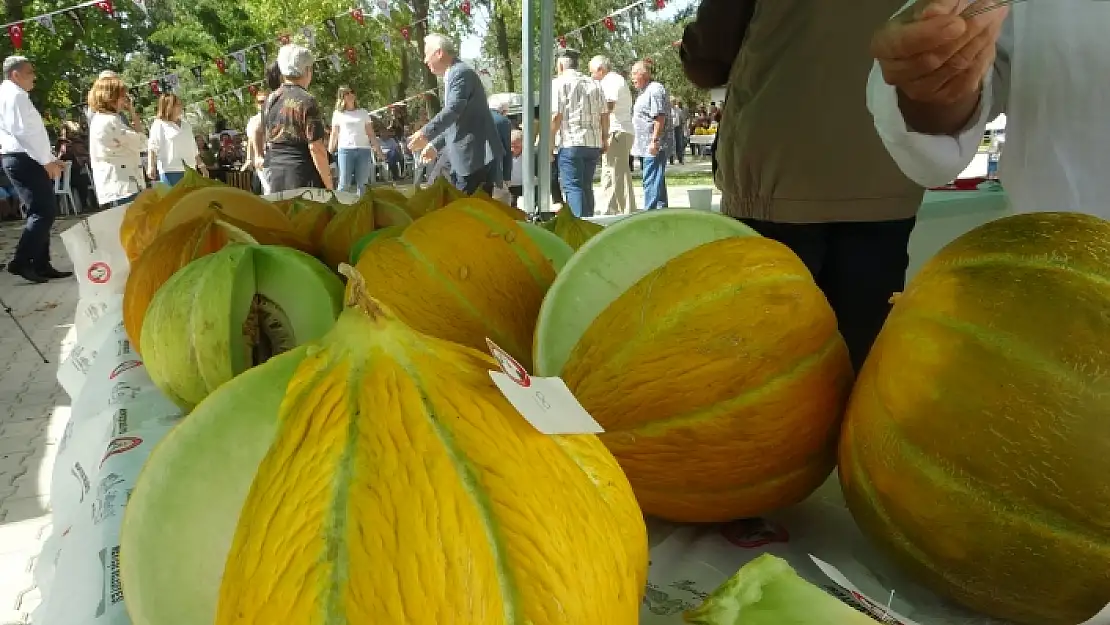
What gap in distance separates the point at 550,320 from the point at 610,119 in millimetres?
6366

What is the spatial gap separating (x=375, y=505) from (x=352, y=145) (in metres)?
6.61

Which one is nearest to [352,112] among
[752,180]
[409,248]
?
[752,180]

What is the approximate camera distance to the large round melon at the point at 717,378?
809 mm

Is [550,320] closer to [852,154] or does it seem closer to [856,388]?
[856,388]

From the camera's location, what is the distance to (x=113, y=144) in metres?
6.41

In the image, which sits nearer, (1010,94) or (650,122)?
(1010,94)

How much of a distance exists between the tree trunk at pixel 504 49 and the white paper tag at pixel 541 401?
7224 mm

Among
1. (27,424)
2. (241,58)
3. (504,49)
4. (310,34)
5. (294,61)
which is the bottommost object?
(27,424)

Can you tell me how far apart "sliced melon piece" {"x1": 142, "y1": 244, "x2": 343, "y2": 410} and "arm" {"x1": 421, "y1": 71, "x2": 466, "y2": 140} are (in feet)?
13.0

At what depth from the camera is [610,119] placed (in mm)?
7027

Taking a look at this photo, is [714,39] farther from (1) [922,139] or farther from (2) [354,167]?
(2) [354,167]

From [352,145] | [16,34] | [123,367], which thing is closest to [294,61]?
[352,145]

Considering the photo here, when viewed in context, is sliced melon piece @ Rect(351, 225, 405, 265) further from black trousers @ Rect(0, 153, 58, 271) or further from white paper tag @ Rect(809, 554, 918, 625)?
black trousers @ Rect(0, 153, 58, 271)

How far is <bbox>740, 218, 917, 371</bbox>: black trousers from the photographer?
1.84 meters
